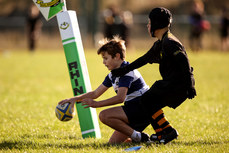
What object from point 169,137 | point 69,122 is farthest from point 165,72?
point 69,122

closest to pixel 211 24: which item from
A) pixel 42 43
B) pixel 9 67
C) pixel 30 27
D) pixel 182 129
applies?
pixel 42 43

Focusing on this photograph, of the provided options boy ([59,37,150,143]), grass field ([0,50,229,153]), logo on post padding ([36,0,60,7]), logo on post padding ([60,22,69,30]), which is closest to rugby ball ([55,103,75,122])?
boy ([59,37,150,143])

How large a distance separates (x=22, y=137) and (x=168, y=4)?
1300 inches

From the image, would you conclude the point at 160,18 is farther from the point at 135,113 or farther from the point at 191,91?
the point at 135,113

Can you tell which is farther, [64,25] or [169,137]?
[64,25]

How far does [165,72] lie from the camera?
4.62 m

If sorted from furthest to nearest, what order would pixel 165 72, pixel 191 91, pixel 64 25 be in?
1. pixel 64 25
2. pixel 165 72
3. pixel 191 91

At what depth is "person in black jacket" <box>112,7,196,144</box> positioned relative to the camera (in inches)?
174

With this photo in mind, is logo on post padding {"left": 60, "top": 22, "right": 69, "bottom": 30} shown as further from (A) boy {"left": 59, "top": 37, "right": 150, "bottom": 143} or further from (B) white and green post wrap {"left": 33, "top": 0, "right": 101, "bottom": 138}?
(A) boy {"left": 59, "top": 37, "right": 150, "bottom": 143}

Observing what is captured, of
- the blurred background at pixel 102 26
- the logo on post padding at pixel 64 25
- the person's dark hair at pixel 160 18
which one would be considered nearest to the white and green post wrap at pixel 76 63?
the logo on post padding at pixel 64 25

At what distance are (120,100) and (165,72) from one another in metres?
0.64

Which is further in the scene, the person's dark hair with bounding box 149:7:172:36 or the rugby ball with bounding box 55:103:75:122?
the rugby ball with bounding box 55:103:75:122

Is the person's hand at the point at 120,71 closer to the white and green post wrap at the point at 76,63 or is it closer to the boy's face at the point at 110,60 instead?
the boy's face at the point at 110,60

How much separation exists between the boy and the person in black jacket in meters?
0.15
